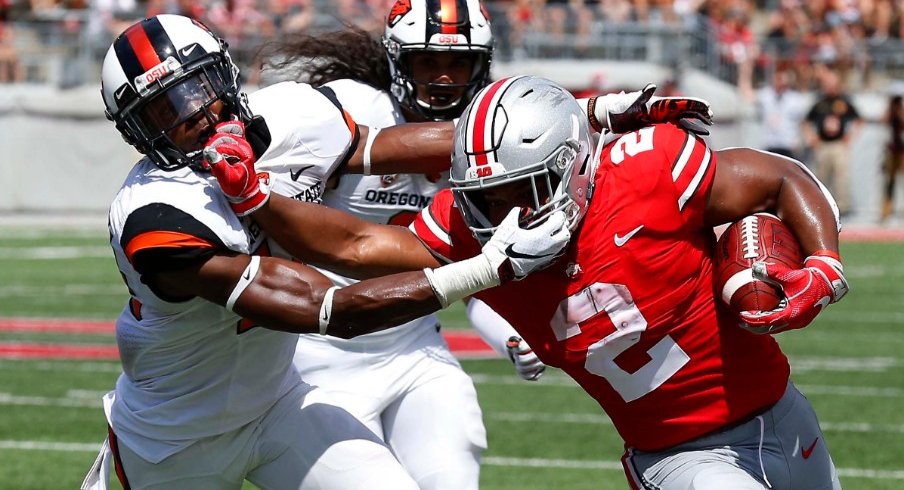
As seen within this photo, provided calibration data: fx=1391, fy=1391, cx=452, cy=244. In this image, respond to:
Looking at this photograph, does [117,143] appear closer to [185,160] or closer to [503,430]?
[503,430]

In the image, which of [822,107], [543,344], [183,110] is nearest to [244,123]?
[183,110]

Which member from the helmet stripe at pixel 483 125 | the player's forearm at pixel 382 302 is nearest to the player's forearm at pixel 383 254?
the player's forearm at pixel 382 302

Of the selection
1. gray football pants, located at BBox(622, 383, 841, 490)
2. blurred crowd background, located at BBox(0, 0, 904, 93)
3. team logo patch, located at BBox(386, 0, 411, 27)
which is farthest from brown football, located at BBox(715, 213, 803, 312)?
blurred crowd background, located at BBox(0, 0, 904, 93)

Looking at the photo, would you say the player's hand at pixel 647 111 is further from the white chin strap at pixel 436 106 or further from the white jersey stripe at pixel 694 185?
the white chin strap at pixel 436 106

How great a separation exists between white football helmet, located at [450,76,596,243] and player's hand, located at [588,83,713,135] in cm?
33

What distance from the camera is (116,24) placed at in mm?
18250

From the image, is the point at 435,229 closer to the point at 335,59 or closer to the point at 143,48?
the point at 143,48

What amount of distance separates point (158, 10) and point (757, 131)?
7973mm

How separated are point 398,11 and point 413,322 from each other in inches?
44.4

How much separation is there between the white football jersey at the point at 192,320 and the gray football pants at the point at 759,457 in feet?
3.56

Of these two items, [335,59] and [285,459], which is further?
[335,59]

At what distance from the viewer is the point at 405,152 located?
14.1 ft

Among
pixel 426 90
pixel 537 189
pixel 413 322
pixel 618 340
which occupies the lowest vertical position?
pixel 413 322


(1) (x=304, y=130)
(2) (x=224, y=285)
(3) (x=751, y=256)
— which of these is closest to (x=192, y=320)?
(2) (x=224, y=285)
